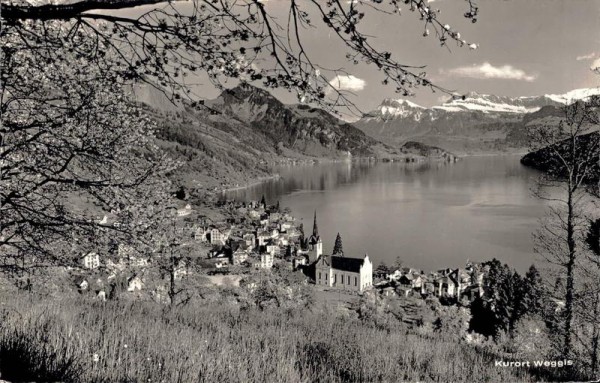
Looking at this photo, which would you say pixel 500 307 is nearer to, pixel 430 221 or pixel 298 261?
pixel 298 261

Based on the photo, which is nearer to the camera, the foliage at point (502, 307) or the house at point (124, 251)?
the house at point (124, 251)

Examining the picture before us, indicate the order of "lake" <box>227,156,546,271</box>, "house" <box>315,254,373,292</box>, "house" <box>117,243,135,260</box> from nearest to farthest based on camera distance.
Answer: "house" <box>117,243,135,260</box>, "house" <box>315,254,373,292</box>, "lake" <box>227,156,546,271</box>

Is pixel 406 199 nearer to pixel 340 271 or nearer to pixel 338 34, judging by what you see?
pixel 340 271

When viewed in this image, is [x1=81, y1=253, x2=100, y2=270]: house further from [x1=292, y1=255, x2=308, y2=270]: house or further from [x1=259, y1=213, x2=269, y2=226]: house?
[x1=259, y1=213, x2=269, y2=226]: house

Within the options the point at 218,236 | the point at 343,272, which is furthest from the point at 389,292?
the point at 218,236

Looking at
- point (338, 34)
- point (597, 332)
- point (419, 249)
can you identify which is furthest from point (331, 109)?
point (419, 249)

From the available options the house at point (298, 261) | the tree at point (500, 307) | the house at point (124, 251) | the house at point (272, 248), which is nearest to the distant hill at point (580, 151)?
the house at point (124, 251)

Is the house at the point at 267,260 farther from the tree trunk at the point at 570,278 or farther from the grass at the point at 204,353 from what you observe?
the grass at the point at 204,353

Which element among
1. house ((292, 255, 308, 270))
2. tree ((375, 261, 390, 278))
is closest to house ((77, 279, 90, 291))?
tree ((375, 261, 390, 278))
